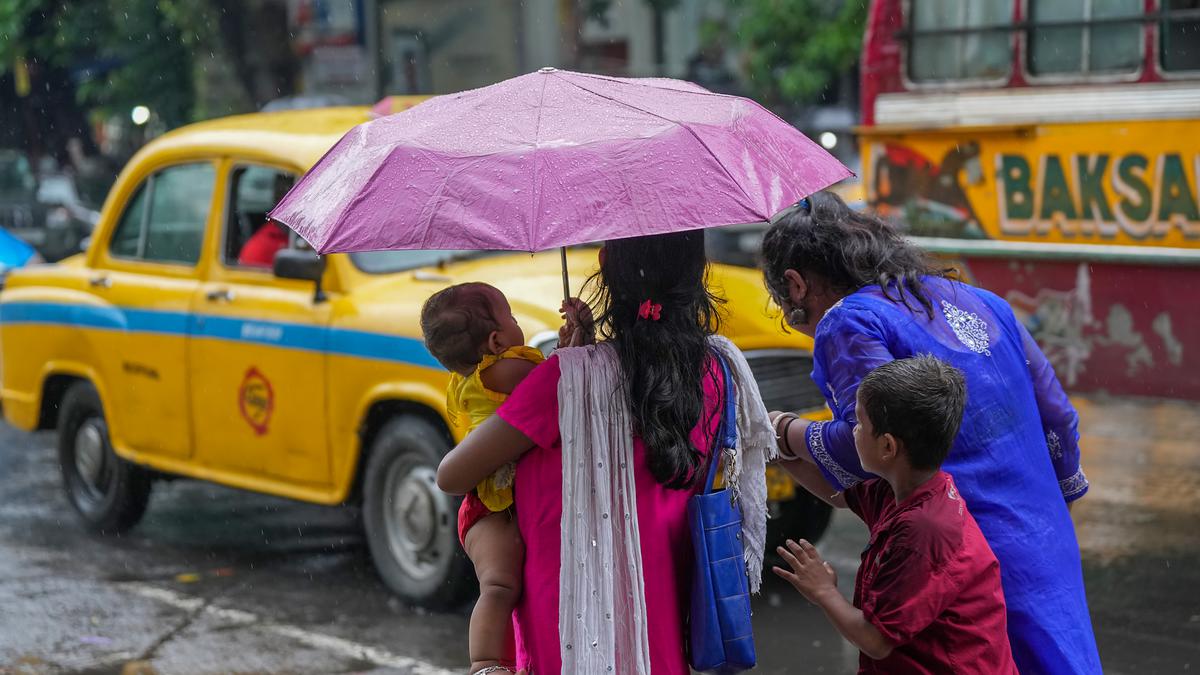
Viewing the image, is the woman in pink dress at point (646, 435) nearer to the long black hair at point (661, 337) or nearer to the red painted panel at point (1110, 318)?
the long black hair at point (661, 337)

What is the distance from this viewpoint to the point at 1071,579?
2.98 metres

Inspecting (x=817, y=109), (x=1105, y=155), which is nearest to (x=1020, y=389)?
(x=1105, y=155)

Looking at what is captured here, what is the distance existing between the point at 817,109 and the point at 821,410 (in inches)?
737

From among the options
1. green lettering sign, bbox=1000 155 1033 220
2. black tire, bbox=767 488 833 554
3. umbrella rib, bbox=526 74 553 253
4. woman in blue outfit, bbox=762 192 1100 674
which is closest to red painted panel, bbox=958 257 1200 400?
green lettering sign, bbox=1000 155 1033 220

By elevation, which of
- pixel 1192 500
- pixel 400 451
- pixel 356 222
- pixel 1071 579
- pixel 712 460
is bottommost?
pixel 1192 500

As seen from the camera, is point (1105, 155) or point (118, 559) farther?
point (1105, 155)

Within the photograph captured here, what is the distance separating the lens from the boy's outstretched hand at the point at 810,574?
2719 millimetres

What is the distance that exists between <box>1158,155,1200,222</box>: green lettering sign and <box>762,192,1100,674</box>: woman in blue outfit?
568 cm

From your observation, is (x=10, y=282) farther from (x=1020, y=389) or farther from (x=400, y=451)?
(x=1020, y=389)

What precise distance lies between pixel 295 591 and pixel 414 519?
0.76 metres

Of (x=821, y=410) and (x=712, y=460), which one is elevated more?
(x=712, y=460)

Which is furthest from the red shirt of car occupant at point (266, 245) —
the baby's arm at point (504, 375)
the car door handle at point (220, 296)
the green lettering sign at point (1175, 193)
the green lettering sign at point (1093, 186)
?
the green lettering sign at point (1175, 193)

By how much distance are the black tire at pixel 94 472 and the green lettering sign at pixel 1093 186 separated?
213 inches

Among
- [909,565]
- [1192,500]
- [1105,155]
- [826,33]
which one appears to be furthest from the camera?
[826,33]
